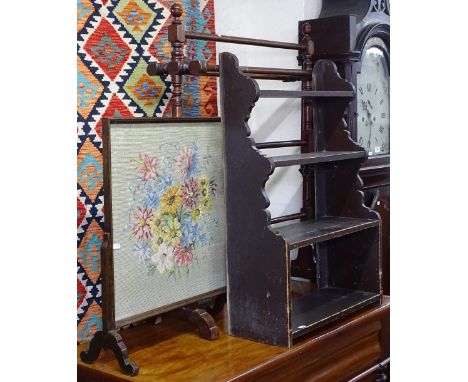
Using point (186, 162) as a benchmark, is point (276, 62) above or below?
above

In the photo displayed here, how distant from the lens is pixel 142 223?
69.1 inches

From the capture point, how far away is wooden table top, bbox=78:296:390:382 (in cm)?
164

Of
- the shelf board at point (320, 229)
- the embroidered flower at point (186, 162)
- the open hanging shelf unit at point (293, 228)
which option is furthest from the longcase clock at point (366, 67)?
the embroidered flower at point (186, 162)

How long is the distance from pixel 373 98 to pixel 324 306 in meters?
0.96

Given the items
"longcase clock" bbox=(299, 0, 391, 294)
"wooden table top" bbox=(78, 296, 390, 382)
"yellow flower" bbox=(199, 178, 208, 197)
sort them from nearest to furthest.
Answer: "wooden table top" bbox=(78, 296, 390, 382), "yellow flower" bbox=(199, 178, 208, 197), "longcase clock" bbox=(299, 0, 391, 294)

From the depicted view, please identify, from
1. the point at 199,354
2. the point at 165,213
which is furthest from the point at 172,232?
the point at 199,354

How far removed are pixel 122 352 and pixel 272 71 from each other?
3.30 ft

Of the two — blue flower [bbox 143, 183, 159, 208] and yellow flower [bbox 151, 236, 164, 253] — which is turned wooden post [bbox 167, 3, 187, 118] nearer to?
blue flower [bbox 143, 183, 159, 208]

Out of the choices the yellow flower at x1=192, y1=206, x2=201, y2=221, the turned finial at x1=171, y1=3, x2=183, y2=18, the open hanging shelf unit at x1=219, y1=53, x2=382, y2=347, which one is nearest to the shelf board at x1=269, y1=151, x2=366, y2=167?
the open hanging shelf unit at x1=219, y1=53, x2=382, y2=347

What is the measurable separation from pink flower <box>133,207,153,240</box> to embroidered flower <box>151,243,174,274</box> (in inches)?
2.6

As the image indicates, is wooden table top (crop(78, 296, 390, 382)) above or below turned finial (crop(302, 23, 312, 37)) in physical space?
below

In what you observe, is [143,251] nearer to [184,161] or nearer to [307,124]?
[184,161]

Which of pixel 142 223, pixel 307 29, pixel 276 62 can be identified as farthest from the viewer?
pixel 276 62
